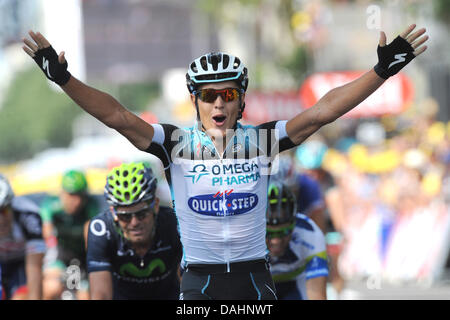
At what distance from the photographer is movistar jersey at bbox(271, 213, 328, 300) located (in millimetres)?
6387

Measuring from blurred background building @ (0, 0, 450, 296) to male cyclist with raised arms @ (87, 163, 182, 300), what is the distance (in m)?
1.24

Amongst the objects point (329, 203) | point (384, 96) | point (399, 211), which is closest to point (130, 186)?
point (329, 203)

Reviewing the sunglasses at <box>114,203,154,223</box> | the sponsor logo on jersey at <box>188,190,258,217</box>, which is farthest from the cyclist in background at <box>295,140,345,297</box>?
the sponsor logo on jersey at <box>188,190,258,217</box>

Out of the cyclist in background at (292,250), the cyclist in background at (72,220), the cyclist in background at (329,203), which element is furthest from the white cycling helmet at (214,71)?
the cyclist in background at (72,220)

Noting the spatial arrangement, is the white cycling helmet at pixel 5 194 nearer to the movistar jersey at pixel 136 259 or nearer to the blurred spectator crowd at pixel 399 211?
the movistar jersey at pixel 136 259

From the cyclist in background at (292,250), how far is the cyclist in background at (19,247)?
6.58ft

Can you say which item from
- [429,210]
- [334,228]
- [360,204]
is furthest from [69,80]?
[360,204]

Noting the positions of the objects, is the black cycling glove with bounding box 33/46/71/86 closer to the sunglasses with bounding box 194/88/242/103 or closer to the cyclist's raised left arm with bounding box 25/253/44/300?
the sunglasses with bounding box 194/88/242/103

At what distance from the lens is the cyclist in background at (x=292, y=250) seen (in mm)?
6152

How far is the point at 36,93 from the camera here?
12188 cm

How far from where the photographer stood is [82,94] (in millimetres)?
4633

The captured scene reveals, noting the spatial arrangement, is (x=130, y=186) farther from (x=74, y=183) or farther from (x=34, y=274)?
(x=74, y=183)
